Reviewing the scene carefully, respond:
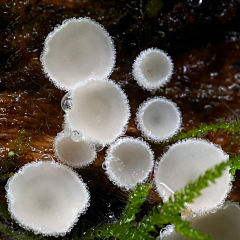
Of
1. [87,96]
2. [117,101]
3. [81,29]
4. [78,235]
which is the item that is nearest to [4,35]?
[81,29]

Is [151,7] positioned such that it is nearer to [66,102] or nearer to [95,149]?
[66,102]

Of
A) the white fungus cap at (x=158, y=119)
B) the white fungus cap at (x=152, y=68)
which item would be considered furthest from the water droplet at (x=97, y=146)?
the white fungus cap at (x=152, y=68)

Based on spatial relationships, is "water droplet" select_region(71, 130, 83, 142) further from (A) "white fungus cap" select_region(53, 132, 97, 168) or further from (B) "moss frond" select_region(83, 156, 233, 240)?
→ (B) "moss frond" select_region(83, 156, 233, 240)

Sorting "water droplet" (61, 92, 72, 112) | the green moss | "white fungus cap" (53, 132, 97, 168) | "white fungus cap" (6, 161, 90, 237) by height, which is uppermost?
the green moss

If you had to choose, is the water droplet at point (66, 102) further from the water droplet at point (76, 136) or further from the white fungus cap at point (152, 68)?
the white fungus cap at point (152, 68)

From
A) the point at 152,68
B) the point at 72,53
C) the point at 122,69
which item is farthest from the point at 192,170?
the point at 72,53

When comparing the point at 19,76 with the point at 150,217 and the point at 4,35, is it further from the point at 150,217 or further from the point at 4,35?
the point at 150,217

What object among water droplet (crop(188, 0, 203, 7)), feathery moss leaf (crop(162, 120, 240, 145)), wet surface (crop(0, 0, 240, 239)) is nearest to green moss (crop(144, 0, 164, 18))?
wet surface (crop(0, 0, 240, 239))
